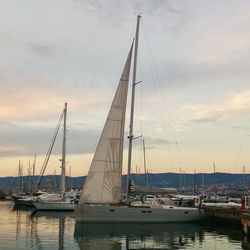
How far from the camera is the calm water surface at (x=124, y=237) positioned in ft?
105

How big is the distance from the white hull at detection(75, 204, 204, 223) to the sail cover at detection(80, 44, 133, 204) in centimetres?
77

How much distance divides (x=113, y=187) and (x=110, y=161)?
7.77ft

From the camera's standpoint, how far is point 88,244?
107 feet

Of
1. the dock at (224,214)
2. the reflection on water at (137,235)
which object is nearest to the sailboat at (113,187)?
the reflection on water at (137,235)

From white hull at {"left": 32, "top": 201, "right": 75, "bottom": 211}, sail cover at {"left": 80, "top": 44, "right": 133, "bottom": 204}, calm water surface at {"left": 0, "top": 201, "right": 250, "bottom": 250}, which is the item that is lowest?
calm water surface at {"left": 0, "top": 201, "right": 250, "bottom": 250}

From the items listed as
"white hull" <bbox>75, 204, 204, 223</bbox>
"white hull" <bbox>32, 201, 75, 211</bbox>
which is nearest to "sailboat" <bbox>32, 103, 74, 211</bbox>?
"white hull" <bbox>32, 201, 75, 211</bbox>

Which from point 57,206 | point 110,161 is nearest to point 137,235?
point 110,161

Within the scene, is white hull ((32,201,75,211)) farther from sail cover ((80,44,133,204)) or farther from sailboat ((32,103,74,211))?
sail cover ((80,44,133,204))

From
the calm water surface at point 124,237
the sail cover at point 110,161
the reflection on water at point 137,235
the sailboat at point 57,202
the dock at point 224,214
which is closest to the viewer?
the calm water surface at point 124,237

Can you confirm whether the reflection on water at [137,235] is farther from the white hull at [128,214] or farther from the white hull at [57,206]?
the white hull at [57,206]

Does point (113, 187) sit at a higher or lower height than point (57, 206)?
higher

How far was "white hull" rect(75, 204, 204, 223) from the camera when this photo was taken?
42.8 meters

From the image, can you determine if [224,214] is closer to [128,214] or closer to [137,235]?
[128,214]

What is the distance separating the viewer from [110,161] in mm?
43344
